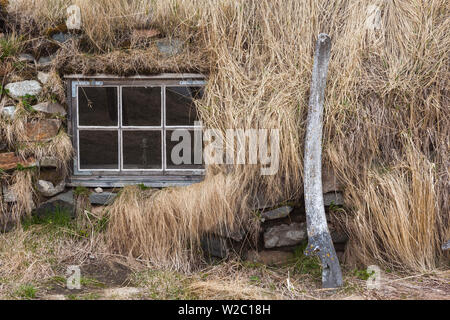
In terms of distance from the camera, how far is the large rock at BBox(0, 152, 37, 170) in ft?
10.4

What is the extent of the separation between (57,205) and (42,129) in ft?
2.26

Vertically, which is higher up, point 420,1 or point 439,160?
point 420,1

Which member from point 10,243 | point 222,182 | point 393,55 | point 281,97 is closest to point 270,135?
point 281,97

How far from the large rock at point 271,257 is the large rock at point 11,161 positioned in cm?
206

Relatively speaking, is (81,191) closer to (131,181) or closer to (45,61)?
(131,181)

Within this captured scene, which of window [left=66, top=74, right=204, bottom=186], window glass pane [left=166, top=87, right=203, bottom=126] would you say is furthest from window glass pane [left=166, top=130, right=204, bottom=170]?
window glass pane [left=166, top=87, right=203, bottom=126]

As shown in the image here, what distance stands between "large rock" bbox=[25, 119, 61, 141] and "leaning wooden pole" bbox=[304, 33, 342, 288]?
221 centimetres

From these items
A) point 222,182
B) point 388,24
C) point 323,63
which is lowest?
point 222,182

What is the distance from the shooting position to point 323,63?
294 centimetres

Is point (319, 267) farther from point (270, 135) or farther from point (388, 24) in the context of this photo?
point (388, 24)

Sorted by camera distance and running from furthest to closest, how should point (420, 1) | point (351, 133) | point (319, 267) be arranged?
1. point (420, 1)
2. point (351, 133)
3. point (319, 267)

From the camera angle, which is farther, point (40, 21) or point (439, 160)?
point (40, 21)

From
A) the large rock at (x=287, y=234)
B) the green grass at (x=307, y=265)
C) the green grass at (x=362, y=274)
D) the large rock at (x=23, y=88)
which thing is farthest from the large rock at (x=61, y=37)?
the green grass at (x=362, y=274)

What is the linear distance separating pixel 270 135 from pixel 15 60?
2.38 meters
